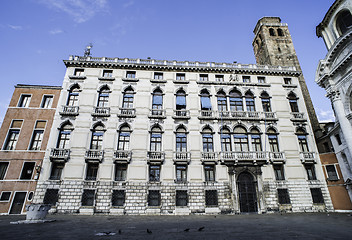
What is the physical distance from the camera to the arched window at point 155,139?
62.5ft

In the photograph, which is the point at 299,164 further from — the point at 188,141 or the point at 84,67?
the point at 84,67

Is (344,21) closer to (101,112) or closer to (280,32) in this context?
(280,32)

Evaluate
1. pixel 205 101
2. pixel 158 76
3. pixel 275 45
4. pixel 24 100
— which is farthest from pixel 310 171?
pixel 24 100

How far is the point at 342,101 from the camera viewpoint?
18.4 metres

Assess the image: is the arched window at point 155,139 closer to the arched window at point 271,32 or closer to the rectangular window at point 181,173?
the rectangular window at point 181,173

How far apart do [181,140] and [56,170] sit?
1258cm

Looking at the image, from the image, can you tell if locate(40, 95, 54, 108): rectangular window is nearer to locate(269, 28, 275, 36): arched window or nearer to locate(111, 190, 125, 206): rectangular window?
locate(111, 190, 125, 206): rectangular window

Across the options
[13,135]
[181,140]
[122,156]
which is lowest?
[122,156]

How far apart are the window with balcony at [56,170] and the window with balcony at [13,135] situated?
4.60 m

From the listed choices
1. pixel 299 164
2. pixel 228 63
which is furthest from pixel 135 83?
pixel 299 164

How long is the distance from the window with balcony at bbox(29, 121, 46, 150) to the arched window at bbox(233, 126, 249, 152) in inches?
799

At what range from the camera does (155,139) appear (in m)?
19.4

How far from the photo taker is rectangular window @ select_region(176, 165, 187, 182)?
59.7 ft

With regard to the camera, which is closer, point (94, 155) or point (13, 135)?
point (94, 155)
